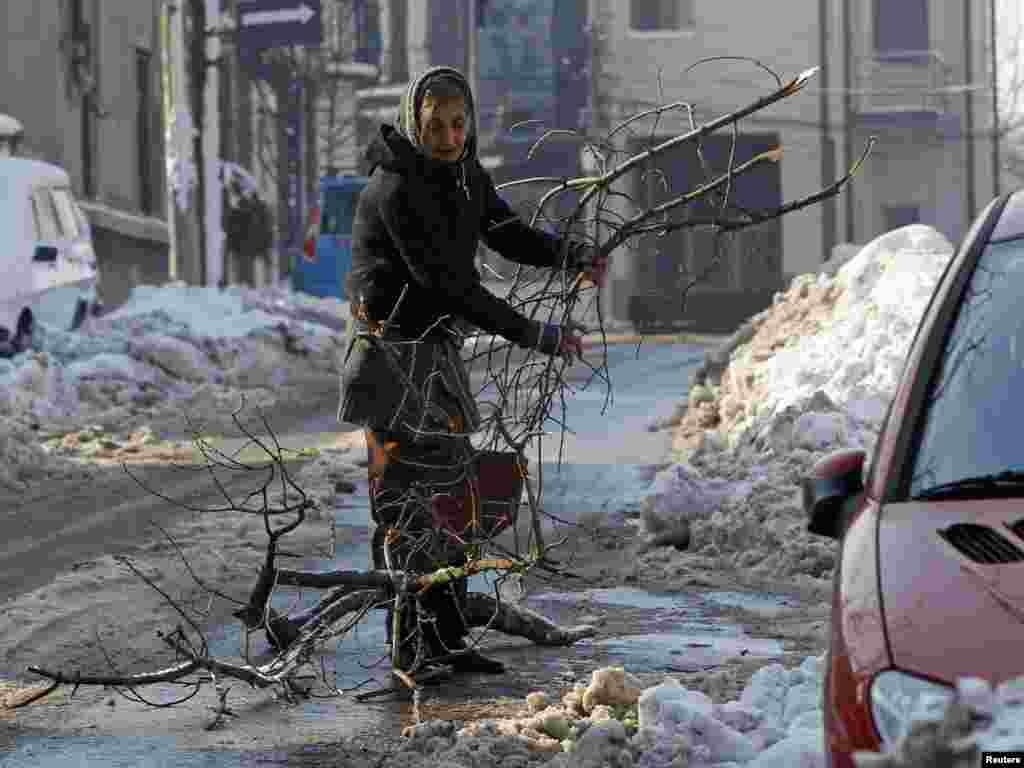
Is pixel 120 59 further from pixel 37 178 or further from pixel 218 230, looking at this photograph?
pixel 37 178

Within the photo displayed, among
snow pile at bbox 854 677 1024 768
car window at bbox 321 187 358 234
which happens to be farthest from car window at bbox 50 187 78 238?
snow pile at bbox 854 677 1024 768

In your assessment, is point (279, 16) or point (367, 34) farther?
point (367, 34)

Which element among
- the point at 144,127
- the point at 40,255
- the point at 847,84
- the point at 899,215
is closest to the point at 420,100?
the point at 40,255

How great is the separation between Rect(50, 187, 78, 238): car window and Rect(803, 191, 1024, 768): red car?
53.9ft

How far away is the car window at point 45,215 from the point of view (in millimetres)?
19422

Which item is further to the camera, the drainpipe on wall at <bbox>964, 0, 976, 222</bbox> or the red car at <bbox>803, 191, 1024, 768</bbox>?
the drainpipe on wall at <bbox>964, 0, 976, 222</bbox>

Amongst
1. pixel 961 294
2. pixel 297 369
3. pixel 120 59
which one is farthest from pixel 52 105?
pixel 961 294

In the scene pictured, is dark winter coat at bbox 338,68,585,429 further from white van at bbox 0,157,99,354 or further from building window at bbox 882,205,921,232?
building window at bbox 882,205,921,232

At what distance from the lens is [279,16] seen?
2894 cm

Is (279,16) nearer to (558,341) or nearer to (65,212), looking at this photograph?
(65,212)

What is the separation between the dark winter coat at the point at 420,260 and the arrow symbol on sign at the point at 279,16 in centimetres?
2302

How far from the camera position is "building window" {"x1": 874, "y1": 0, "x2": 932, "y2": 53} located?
44656mm

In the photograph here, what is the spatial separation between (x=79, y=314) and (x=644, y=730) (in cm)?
1593

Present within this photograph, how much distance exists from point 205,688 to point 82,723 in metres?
0.62
